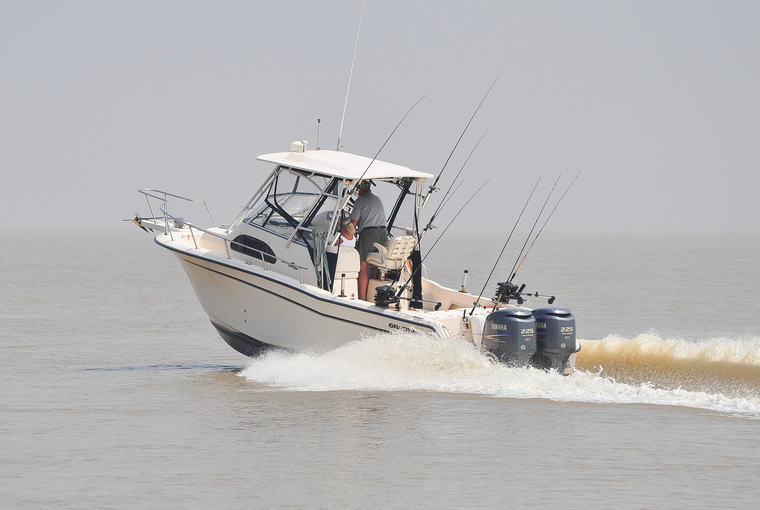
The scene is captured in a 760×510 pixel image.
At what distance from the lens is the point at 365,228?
1158cm

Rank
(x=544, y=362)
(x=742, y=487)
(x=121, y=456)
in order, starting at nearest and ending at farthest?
(x=742, y=487)
(x=121, y=456)
(x=544, y=362)

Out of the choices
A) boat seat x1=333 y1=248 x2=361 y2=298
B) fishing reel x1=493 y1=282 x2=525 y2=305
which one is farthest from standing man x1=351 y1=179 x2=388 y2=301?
fishing reel x1=493 y1=282 x2=525 y2=305

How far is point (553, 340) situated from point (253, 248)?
12.3ft

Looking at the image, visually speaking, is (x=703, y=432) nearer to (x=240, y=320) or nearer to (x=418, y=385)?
(x=418, y=385)

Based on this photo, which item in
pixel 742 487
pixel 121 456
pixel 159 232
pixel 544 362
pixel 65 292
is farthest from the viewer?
pixel 65 292

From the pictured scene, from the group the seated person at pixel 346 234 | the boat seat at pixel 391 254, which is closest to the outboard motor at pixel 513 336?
the boat seat at pixel 391 254

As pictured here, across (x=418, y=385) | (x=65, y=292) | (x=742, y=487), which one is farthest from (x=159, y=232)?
(x=65, y=292)

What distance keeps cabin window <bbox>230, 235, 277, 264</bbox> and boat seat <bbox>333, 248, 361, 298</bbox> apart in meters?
0.81

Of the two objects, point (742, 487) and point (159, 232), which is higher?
point (159, 232)

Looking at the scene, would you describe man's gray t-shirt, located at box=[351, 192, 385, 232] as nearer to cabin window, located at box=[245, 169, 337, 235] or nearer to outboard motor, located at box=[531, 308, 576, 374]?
cabin window, located at box=[245, 169, 337, 235]

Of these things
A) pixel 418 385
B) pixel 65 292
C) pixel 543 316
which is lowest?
pixel 65 292

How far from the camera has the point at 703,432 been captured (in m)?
8.57

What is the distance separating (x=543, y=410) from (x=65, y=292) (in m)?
18.4

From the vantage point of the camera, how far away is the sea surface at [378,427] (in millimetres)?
7062
